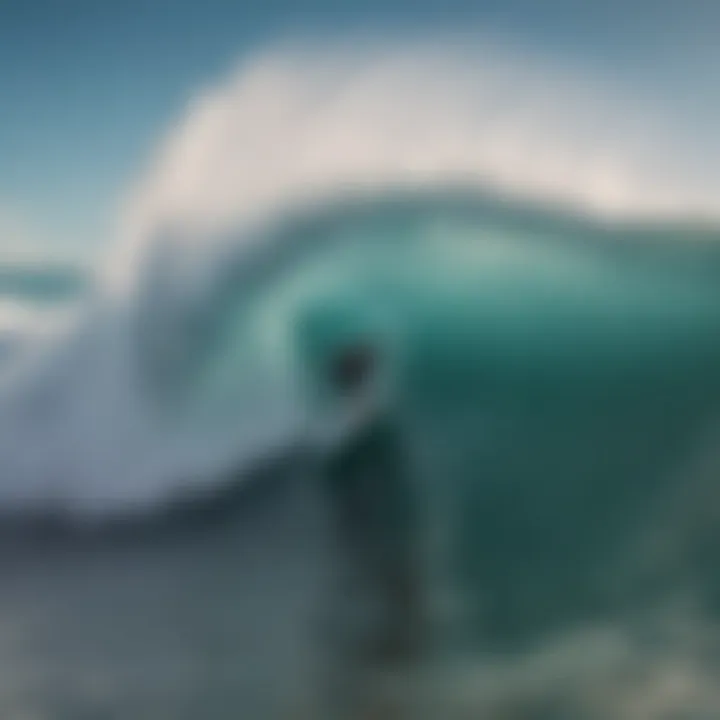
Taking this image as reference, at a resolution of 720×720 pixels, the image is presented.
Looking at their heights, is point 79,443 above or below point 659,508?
above

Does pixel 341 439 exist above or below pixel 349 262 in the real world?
below

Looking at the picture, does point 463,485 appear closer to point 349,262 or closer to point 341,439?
point 341,439

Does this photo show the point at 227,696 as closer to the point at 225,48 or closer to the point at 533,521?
the point at 533,521

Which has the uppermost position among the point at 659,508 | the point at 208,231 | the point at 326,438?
the point at 208,231

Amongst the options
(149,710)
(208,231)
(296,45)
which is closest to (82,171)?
(208,231)

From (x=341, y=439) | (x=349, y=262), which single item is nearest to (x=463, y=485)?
(x=341, y=439)
